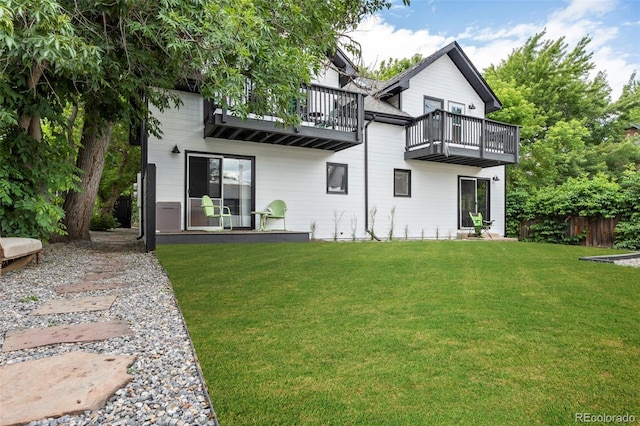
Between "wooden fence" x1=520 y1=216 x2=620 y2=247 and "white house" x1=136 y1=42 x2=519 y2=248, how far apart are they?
6.95 feet

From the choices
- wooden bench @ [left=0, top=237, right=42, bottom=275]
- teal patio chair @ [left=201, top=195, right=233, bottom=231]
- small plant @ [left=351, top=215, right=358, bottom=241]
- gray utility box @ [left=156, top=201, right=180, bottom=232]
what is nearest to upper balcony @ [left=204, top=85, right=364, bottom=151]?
teal patio chair @ [left=201, top=195, right=233, bottom=231]

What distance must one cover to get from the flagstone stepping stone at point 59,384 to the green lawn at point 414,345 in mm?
408

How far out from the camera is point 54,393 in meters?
1.45

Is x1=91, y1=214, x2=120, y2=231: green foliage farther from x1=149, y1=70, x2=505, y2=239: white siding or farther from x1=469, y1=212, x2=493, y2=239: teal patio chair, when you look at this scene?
x1=469, y1=212, x2=493, y2=239: teal patio chair

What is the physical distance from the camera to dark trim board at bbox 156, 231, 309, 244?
725 centimetres

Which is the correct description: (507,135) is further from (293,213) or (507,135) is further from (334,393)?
(334,393)

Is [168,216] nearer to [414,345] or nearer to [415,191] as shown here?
[415,191]

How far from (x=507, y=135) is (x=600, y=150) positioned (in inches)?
438

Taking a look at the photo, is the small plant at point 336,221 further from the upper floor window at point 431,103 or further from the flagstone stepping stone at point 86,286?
the flagstone stepping stone at point 86,286

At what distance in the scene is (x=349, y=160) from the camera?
1004 centimetres

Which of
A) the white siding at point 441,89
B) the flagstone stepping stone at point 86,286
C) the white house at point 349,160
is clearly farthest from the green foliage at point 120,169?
the flagstone stepping stone at point 86,286

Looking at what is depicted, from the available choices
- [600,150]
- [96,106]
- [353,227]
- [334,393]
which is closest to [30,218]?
[96,106]
